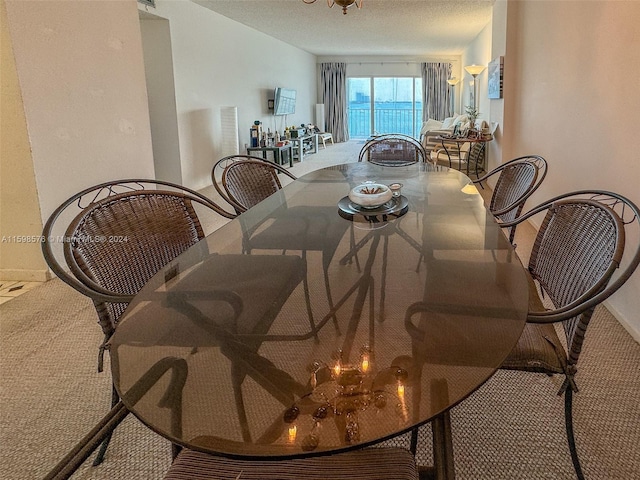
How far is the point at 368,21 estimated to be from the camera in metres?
7.38

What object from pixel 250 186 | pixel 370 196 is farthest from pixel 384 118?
pixel 370 196

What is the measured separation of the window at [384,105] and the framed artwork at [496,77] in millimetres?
7518

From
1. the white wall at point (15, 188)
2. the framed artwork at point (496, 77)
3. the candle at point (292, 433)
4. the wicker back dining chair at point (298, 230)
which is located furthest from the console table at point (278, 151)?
the candle at point (292, 433)

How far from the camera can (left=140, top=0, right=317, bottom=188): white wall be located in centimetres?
575

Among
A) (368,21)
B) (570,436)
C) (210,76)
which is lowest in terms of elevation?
(570,436)

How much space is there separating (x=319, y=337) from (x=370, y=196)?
1050 mm

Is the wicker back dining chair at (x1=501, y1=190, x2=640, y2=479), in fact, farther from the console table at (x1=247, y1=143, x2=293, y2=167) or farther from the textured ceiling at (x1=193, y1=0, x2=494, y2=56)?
the console table at (x1=247, y1=143, x2=293, y2=167)

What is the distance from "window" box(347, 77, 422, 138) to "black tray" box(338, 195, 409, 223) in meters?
12.3

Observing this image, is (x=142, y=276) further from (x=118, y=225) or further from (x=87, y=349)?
(x=87, y=349)

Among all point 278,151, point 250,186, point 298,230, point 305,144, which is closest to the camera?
point 298,230

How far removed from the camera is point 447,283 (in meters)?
1.13

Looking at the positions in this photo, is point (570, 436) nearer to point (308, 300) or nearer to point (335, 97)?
point (308, 300)

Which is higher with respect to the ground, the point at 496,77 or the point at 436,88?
the point at 436,88

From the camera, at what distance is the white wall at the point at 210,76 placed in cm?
575
